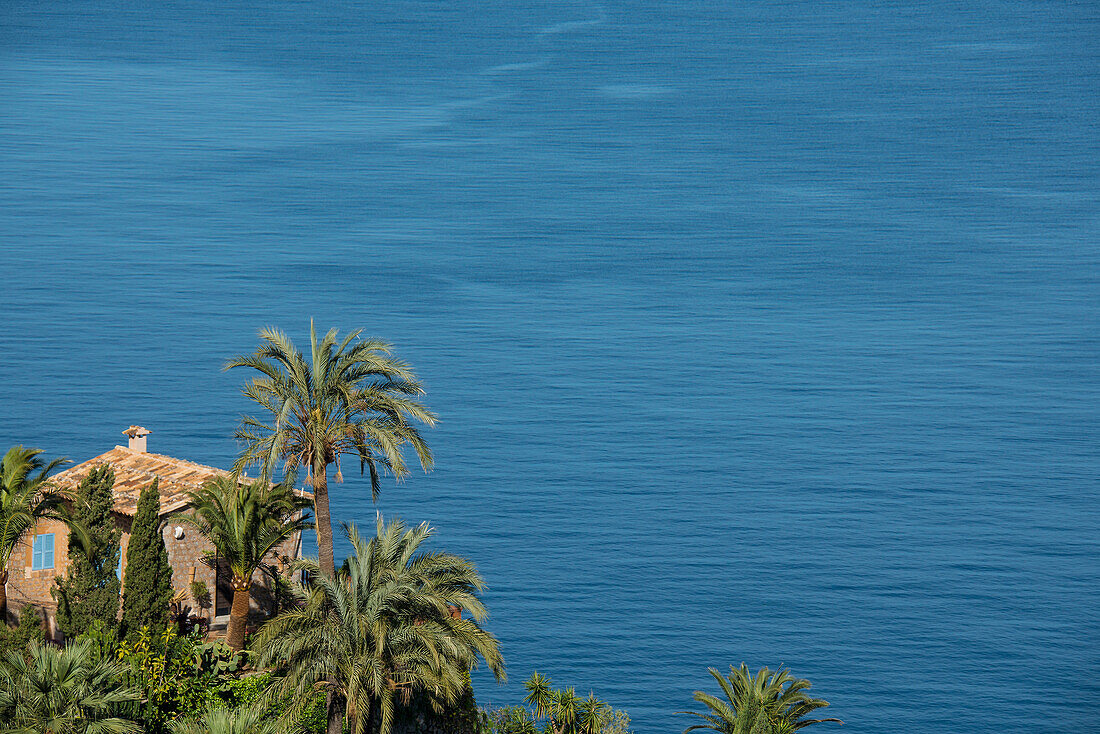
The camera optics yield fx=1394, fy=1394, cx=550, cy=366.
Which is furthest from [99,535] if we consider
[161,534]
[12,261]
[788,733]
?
[12,261]

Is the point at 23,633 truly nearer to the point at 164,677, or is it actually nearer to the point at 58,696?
the point at 164,677

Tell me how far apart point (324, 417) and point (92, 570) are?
299 inches

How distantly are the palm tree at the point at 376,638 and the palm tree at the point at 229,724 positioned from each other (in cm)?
79

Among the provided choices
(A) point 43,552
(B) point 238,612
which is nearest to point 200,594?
(B) point 238,612

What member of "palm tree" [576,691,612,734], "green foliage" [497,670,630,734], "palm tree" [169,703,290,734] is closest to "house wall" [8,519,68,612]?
"palm tree" [169,703,290,734]

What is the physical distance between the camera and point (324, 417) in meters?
36.8

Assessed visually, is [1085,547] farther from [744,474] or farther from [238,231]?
[238,231]

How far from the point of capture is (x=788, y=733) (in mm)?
41531

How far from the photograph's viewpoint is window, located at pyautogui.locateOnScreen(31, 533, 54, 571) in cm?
4188

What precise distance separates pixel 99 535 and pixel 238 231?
157 m

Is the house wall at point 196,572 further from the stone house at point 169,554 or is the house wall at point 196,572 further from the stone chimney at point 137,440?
the stone chimney at point 137,440

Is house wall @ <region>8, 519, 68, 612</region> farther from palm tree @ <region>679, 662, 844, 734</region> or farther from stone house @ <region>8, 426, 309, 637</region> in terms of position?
palm tree @ <region>679, 662, 844, 734</region>

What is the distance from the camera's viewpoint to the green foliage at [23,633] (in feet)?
115

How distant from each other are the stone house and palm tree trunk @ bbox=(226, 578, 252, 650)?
2.90 m
